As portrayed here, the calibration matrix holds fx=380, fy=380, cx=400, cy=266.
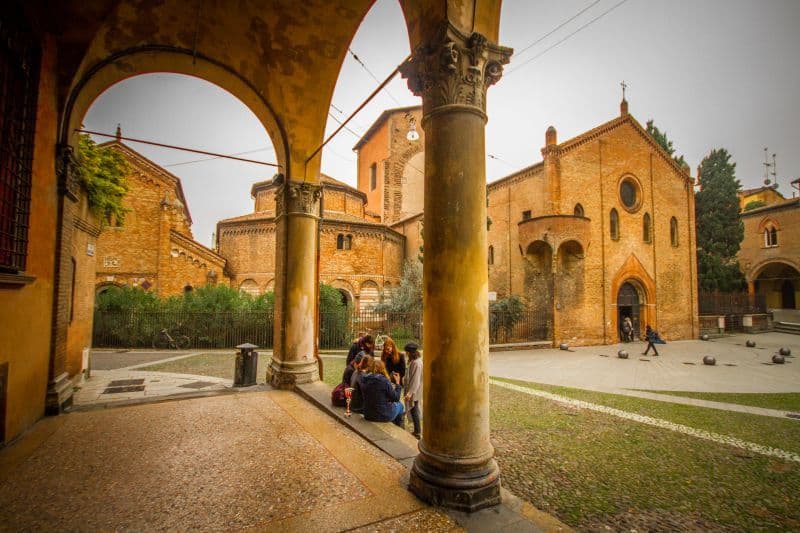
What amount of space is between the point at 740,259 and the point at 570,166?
2668cm

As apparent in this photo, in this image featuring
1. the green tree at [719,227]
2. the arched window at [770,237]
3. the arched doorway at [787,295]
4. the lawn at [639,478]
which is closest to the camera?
the lawn at [639,478]

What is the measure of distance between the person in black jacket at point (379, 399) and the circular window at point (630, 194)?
70.7ft

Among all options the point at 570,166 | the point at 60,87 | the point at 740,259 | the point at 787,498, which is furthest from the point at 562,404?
the point at 740,259

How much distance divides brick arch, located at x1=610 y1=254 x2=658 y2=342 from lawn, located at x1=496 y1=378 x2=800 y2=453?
44.8 ft

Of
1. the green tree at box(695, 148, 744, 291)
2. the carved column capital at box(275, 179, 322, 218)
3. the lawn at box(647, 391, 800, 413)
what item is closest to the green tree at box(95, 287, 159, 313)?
the carved column capital at box(275, 179, 322, 218)

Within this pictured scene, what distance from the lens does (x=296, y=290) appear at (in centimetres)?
679

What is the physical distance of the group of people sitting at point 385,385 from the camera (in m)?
4.80

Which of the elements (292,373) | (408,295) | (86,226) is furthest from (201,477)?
(408,295)

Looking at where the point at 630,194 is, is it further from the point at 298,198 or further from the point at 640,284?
the point at 298,198

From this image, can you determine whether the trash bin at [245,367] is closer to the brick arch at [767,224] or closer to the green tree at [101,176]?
the green tree at [101,176]

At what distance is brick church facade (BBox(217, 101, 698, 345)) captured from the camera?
62.0 feet

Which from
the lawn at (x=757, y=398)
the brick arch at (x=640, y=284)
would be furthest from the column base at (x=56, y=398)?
the brick arch at (x=640, y=284)

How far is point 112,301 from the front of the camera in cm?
1614

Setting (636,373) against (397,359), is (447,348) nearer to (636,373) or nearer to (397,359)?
(397,359)
